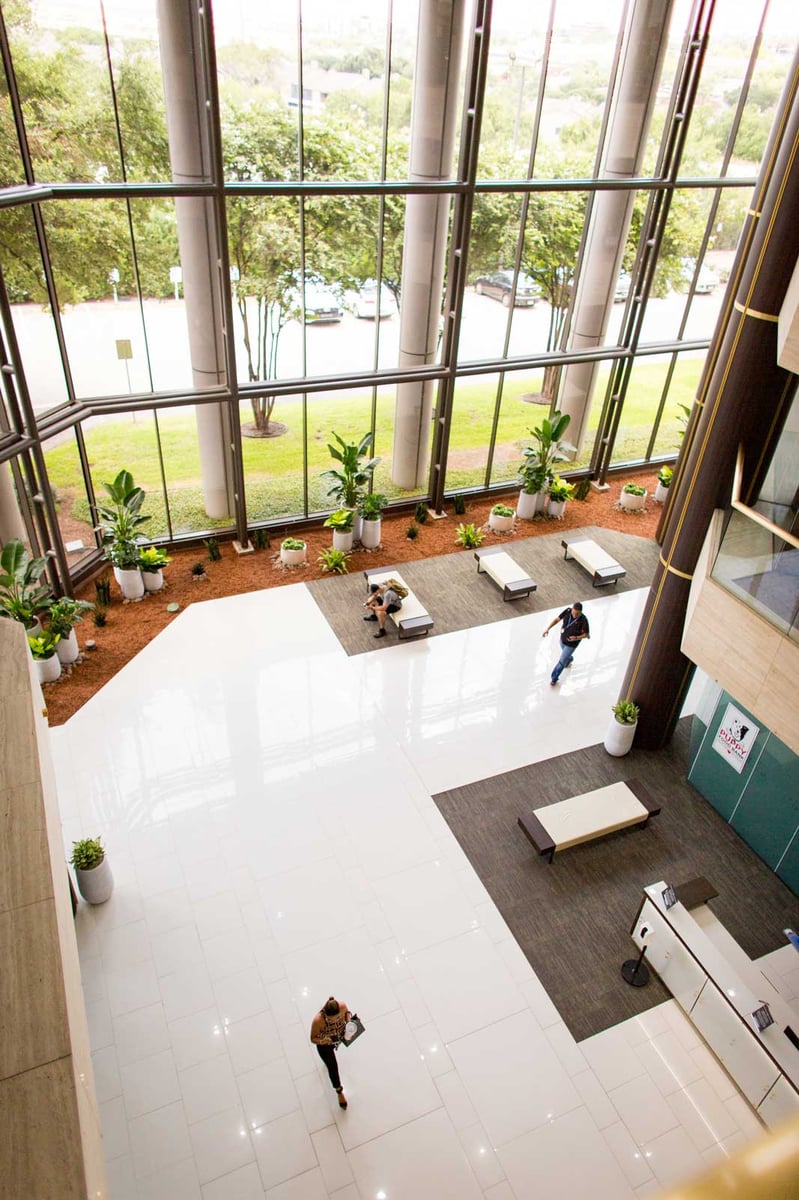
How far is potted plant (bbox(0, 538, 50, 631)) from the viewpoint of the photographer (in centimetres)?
1121

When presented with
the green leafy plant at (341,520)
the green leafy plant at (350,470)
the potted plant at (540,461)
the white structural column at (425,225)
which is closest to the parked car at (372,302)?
the white structural column at (425,225)

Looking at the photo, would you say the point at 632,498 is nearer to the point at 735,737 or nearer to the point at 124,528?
the point at 735,737

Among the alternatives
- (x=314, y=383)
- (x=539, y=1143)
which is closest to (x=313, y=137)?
(x=314, y=383)

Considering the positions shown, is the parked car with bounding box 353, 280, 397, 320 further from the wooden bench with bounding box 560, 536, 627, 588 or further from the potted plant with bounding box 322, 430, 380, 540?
the wooden bench with bounding box 560, 536, 627, 588

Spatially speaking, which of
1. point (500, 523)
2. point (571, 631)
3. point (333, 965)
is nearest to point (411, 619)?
point (571, 631)

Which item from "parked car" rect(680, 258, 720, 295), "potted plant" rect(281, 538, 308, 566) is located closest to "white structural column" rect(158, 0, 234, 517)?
"potted plant" rect(281, 538, 308, 566)

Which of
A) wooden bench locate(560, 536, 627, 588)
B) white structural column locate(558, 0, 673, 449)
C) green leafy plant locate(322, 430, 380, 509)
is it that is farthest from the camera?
green leafy plant locate(322, 430, 380, 509)

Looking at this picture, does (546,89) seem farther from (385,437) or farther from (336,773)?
(336,773)

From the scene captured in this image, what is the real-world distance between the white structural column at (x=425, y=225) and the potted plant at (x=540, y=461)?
2037mm

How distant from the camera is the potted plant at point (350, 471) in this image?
14703 millimetres

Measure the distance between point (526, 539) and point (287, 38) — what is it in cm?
910

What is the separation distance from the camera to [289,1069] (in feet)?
24.5

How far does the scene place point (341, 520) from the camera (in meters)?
14.8

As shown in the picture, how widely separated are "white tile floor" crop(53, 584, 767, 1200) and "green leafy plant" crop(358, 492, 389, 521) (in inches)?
145
